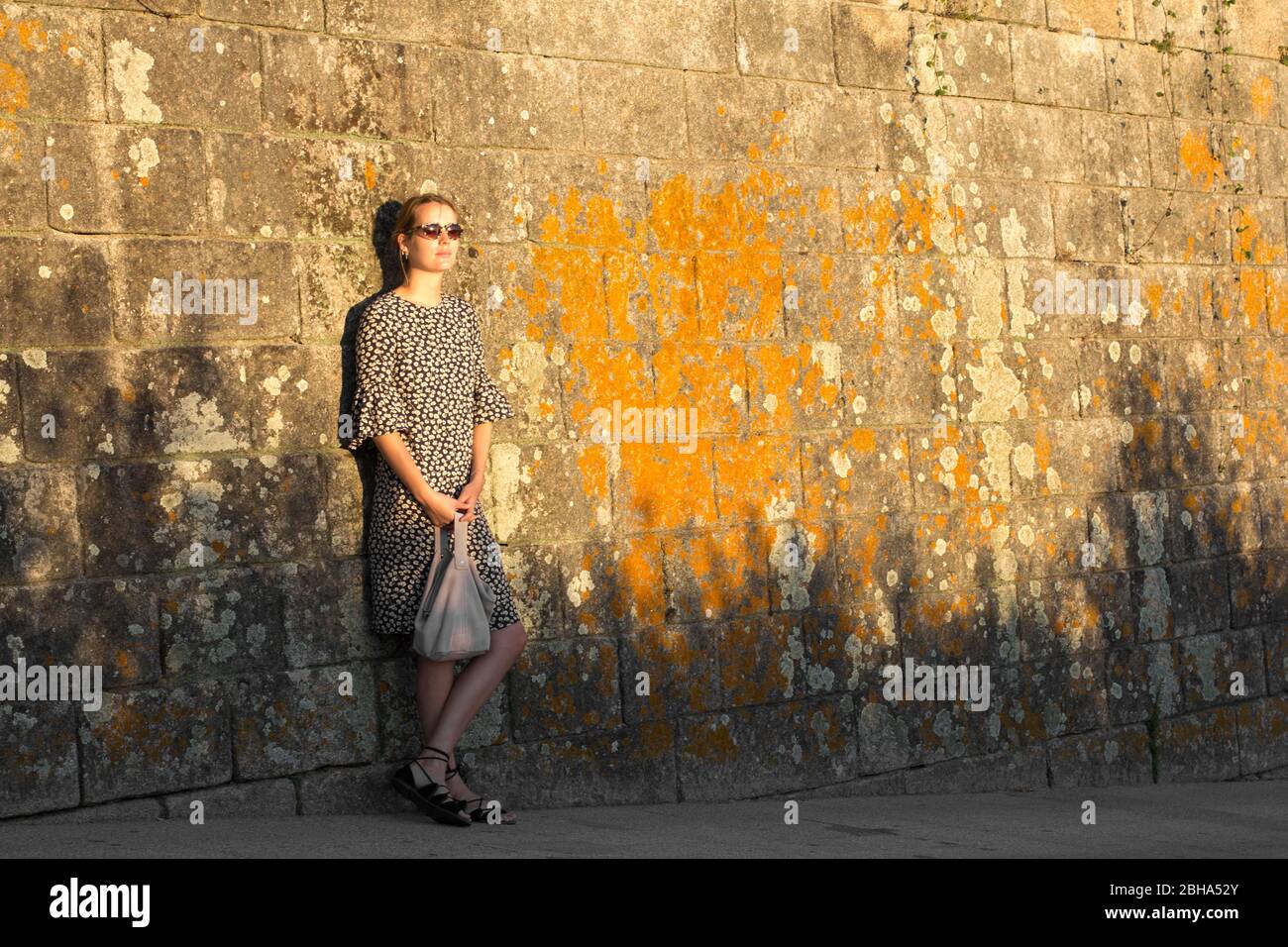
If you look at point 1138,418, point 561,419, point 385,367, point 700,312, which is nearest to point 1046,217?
point 1138,418

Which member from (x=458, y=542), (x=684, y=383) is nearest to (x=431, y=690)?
(x=458, y=542)

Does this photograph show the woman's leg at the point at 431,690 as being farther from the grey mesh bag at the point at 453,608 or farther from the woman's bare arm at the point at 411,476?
the woman's bare arm at the point at 411,476

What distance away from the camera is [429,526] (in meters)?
5.25

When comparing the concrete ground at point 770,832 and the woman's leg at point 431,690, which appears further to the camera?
the woman's leg at point 431,690

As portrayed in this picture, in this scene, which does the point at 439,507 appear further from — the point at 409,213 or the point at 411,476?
the point at 409,213

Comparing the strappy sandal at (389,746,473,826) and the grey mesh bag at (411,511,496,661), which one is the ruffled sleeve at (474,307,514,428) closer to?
the grey mesh bag at (411,511,496,661)

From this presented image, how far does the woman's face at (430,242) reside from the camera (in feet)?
17.1

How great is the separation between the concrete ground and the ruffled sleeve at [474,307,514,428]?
1243mm

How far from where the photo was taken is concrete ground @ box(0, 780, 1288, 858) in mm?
4656

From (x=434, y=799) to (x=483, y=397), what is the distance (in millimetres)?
1231

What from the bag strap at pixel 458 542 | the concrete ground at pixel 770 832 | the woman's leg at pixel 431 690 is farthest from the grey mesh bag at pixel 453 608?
the concrete ground at pixel 770 832


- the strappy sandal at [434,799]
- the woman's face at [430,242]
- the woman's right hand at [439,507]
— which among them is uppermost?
the woman's face at [430,242]

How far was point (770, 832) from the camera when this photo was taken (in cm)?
544
